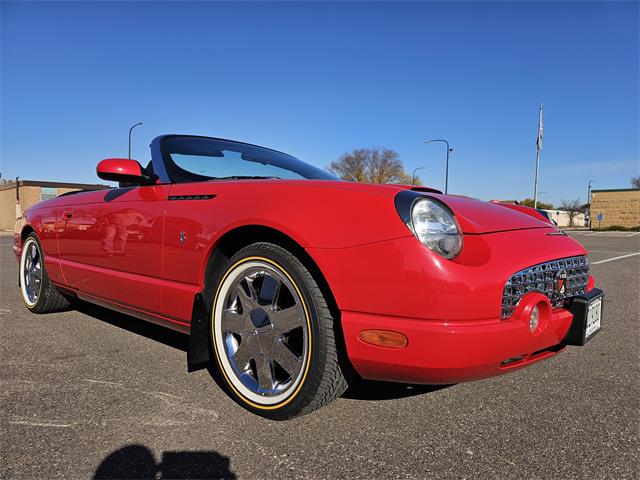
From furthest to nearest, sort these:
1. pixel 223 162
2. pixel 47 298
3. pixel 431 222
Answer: pixel 47 298
pixel 223 162
pixel 431 222

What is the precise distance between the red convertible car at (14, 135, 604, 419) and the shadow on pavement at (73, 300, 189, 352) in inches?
18.8

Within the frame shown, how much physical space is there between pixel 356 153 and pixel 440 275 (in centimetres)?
5997

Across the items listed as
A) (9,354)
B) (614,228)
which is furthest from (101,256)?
Answer: (614,228)

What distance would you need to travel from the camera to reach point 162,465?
5.19ft

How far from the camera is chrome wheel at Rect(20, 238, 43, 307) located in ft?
12.7

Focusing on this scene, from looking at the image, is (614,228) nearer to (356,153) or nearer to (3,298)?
(356,153)

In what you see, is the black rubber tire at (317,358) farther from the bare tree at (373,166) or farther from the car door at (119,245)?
the bare tree at (373,166)

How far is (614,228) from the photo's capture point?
43281 mm

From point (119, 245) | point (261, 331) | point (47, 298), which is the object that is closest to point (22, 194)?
point (47, 298)

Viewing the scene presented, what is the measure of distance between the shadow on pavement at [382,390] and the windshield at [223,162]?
1425mm

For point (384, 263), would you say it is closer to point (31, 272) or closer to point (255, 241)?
point (255, 241)

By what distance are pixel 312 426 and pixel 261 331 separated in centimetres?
46

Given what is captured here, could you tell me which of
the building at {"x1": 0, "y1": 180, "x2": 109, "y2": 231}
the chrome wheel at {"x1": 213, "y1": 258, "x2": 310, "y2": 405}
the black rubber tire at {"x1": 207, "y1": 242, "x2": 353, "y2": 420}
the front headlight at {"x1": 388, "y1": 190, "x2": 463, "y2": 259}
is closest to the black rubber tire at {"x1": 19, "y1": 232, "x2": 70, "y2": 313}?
the chrome wheel at {"x1": 213, "y1": 258, "x2": 310, "y2": 405}

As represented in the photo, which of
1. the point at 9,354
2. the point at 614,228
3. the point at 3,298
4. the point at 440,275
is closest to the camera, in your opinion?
the point at 440,275
